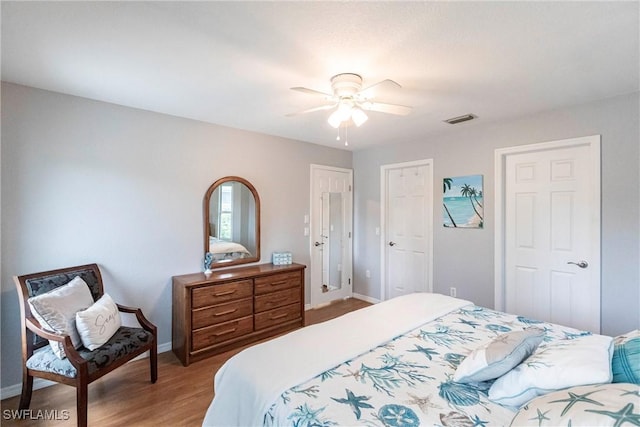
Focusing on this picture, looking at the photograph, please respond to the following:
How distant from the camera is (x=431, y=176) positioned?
386 cm

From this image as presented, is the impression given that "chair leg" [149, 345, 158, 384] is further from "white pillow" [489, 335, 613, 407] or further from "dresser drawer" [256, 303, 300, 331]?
"white pillow" [489, 335, 613, 407]

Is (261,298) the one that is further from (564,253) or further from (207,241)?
(564,253)

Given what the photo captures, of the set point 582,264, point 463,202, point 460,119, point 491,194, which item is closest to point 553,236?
point 582,264

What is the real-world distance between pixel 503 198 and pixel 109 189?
395 centimetres

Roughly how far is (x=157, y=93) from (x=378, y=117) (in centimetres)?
206

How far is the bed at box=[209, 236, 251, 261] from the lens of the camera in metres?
3.30

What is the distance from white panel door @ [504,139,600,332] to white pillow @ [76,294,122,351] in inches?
Answer: 148

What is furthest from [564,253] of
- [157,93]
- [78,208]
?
[78,208]

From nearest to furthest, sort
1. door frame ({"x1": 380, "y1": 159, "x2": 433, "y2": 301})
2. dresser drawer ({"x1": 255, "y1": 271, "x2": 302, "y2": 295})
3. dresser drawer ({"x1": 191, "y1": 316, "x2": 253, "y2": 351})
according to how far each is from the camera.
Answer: dresser drawer ({"x1": 191, "y1": 316, "x2": 253, "y2": 351})
dresser drawer ({"x1": 255, "y1": 271, "x2": 302, "y2": 295})
door frame ({"x1": 380, "y1": 159, "x2": 433, "y2": 301})

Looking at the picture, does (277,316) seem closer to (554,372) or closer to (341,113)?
(341,113)

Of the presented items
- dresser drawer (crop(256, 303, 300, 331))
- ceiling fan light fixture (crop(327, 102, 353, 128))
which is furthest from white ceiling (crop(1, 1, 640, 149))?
dresser drawer (crop(256, 303, 300, 331))

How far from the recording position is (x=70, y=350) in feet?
6.07

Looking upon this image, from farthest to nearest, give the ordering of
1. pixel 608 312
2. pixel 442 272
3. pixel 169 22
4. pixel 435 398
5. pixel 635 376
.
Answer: pixel 442 272 < pixel 608 312 < pixel 169 22 < pixel 435 398 < pixel 635 376

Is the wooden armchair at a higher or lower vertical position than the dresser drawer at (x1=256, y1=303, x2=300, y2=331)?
higher
